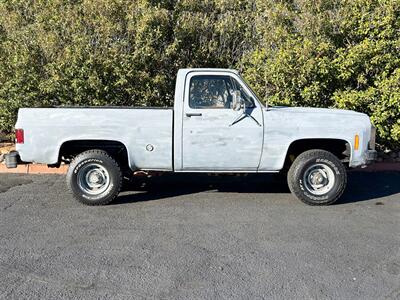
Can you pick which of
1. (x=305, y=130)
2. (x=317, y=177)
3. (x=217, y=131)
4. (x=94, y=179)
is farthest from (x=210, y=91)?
(x=94, y=179)

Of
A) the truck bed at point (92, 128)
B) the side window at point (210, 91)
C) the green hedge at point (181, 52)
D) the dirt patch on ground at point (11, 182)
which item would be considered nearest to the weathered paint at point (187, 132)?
the truck bed at point (92, 128)

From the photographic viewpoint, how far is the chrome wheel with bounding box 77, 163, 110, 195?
6149 mm

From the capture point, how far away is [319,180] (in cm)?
625

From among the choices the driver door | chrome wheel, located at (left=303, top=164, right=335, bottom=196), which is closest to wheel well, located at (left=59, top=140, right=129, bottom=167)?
the driver door

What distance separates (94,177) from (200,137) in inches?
64.1

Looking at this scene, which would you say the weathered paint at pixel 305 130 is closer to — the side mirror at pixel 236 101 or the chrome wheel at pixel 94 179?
the side mirror at pixel 236 101

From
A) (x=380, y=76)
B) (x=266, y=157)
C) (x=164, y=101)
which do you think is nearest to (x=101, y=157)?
(x=266, y=157)

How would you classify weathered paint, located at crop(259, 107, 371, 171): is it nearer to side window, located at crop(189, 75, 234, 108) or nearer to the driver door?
the driver door

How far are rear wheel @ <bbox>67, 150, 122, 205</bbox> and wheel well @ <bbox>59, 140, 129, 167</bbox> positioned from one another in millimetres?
118

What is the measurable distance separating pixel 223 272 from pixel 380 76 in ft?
20.3

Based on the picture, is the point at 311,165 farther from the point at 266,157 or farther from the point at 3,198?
the point at 3,198

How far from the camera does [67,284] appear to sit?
3.87 m

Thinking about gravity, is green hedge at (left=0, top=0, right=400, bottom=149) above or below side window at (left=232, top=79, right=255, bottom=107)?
above

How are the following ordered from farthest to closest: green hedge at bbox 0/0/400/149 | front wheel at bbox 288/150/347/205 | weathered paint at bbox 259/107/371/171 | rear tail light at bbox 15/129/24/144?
green hedge at bbox 0/0/400/149, front wheel at bbox 288/150/347/205, weathered paint at bbox 259/107/371/171, rear tail light at bbox 15/129/24/144
